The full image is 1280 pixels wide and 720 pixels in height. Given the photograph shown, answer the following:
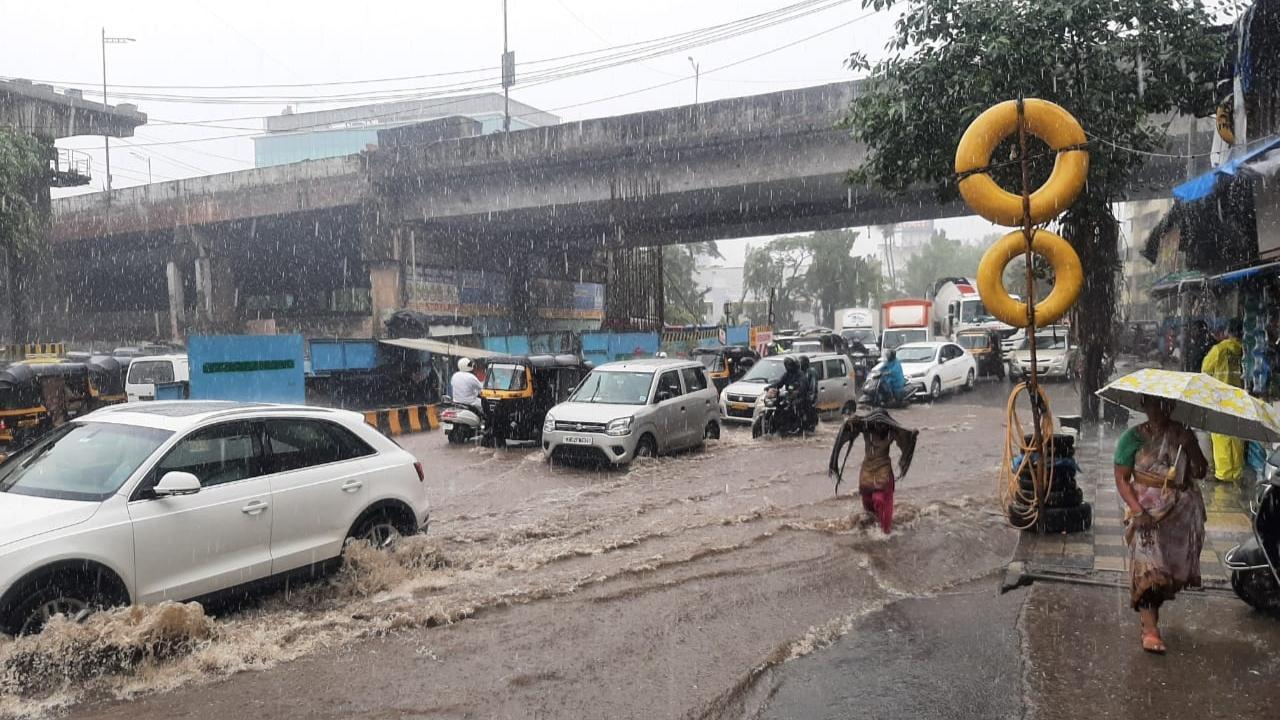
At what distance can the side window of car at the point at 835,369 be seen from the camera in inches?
784

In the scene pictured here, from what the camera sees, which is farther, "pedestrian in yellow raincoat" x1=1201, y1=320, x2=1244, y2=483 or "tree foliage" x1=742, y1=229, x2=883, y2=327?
"tree foliage" x1=742, y1=229, x2=883, y2=327

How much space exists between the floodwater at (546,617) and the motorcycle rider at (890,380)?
7.86 metres

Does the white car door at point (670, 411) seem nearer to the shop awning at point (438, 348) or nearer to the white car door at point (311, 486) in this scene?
the white car door at point (311, 486)

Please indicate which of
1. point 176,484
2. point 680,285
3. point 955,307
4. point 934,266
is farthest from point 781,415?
point 934,266

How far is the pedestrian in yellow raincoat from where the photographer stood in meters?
9.55

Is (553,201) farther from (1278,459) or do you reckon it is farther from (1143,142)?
(1278,459)

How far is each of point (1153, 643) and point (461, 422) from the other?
485 inches

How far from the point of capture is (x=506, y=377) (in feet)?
52.5

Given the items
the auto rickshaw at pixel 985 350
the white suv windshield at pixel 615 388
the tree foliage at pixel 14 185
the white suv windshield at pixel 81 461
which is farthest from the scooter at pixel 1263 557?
the auto rickshaw at pixel 985 350

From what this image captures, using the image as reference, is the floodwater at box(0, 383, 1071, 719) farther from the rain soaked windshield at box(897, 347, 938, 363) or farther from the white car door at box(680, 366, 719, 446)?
the rain soaked windshield at box(897, 347, 938, 363)

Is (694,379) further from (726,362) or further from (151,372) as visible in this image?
Answer: (151,372)

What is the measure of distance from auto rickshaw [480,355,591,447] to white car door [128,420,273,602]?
30.4 feet

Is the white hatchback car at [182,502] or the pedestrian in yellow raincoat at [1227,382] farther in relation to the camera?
the pedestrian in yellow raincoat at [1227,382]

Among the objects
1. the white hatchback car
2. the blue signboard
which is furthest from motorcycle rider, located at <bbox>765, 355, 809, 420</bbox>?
the white hatchback car
